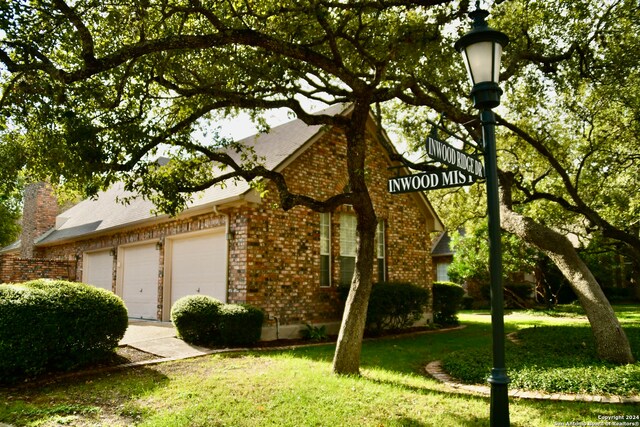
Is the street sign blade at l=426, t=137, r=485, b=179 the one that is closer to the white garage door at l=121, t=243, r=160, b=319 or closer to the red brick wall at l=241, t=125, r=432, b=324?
the red brick wall at l=241, t=125, r=432, b=324

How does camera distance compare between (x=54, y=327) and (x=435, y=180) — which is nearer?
(x=435, y=180)

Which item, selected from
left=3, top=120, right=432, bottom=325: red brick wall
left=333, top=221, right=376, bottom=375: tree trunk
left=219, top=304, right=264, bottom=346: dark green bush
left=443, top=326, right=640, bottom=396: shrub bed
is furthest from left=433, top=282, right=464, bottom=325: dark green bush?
left=333, top=221, right=376, bottom=375: tree trunk

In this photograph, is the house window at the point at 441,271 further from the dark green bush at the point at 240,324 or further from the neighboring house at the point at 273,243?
the dark green bush at the point at 240,324

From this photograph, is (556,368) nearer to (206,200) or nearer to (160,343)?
(160,343)

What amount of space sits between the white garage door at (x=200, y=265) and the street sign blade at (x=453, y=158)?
9.24m

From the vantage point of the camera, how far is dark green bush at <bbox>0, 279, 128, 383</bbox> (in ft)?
26.2

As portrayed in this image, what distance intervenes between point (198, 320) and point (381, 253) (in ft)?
23.9

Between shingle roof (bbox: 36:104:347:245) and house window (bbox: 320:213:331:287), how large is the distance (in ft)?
8.22

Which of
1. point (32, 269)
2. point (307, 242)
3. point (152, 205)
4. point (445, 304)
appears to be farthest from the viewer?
point (32, 269)

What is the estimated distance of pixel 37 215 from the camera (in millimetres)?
26219

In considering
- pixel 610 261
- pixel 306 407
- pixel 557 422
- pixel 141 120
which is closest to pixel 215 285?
pixel 141 120

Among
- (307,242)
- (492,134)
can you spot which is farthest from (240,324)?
(492,134)

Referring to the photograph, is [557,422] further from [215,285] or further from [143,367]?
[215,285]

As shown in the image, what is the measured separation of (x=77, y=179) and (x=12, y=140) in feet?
5.08
